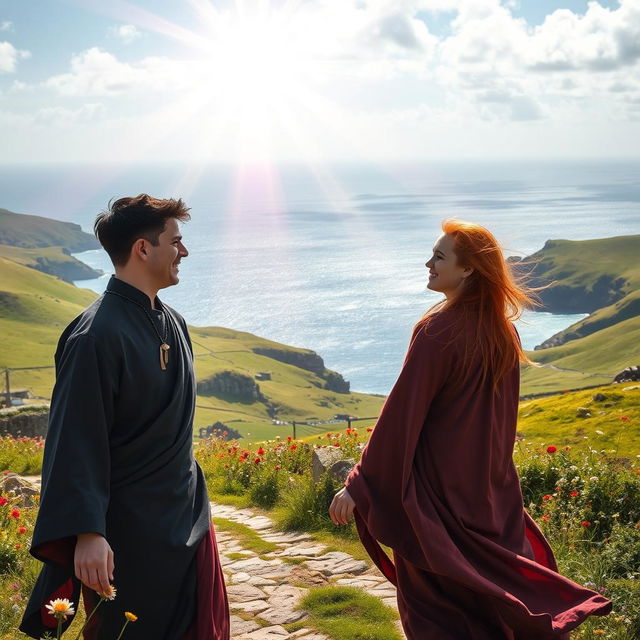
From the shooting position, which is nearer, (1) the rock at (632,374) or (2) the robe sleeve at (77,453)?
(2) the robe sleeve at (77,453)

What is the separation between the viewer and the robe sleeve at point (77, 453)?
12.1 feet

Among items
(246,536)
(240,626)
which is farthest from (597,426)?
(240,626)

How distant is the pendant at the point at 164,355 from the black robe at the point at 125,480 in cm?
3

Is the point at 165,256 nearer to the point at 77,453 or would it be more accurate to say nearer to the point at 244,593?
the point at 77,453

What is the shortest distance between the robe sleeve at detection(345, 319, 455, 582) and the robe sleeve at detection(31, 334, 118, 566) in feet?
5.16

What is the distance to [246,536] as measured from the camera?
29.3 ft

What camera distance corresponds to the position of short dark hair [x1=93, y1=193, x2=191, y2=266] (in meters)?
4.22

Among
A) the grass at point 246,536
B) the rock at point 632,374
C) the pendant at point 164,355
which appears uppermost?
the pendant at point 164,355

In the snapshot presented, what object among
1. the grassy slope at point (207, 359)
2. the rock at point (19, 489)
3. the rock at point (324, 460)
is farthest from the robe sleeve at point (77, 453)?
the grassy slope at point (207, 359)

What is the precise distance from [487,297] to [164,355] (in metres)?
1.90

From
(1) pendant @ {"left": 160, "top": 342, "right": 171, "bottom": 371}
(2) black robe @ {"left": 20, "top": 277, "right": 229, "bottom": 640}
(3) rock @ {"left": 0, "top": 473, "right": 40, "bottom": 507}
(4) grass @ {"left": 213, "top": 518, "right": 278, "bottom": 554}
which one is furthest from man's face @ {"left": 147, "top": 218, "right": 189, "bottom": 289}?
(3) rock @ {"left": 0, "top": 473, "right": 40, "bottom": 507}

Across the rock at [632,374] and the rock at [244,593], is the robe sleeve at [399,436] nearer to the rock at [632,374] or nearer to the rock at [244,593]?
the rock at [244,593]

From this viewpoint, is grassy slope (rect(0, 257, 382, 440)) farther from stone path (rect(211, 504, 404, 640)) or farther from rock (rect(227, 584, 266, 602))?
rock (rect(227, 584, 266, 602))

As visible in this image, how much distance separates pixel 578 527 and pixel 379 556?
284cm
